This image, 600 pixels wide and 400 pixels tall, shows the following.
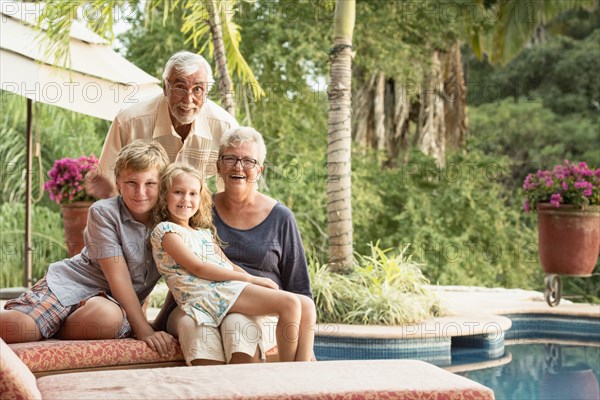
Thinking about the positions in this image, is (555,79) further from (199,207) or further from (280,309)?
(280,309)

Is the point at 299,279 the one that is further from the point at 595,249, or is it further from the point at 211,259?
the point at 595,249

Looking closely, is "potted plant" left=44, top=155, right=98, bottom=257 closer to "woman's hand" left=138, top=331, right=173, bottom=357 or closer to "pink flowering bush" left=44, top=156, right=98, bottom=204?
"pink flowering bush" left=44, top=156, right=98, bottom=204

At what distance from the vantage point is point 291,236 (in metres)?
3.51

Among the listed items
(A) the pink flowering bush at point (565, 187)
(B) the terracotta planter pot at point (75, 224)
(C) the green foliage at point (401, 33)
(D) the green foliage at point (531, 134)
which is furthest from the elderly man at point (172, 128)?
(D) the green foliage at point (531, 134)

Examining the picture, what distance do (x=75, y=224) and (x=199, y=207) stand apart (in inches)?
169

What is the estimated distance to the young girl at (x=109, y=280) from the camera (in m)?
3.12

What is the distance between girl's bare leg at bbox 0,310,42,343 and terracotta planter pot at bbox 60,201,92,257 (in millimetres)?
4272

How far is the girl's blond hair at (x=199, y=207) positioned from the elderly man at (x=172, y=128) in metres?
0.39

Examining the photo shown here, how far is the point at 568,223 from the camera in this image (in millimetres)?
7516

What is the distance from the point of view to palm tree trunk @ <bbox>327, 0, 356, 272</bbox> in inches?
272

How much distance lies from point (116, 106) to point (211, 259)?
367 centimetres

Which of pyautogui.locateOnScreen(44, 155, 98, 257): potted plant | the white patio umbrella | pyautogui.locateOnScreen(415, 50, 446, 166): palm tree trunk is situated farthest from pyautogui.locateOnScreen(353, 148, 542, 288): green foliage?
the white patio umbrella

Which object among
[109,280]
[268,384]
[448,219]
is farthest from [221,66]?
[268,384]

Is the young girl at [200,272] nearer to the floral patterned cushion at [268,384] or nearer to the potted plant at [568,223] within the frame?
the floral patterned cushion at [268,384]
